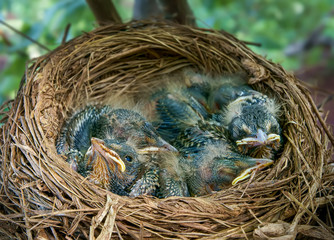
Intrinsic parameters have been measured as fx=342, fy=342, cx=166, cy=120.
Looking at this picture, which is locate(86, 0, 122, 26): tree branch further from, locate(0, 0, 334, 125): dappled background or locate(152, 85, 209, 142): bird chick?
locate(152, 85, 209, 142): bird chick

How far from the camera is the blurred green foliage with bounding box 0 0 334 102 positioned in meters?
1.79

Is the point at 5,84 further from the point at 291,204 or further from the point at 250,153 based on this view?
the point at 291,204

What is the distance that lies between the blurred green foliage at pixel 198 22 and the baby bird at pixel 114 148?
471 mm

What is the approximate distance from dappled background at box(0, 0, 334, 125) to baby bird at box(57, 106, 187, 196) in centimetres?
35

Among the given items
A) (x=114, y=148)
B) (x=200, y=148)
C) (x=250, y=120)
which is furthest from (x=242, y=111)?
(x=114, y=148)

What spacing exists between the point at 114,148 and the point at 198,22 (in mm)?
1191

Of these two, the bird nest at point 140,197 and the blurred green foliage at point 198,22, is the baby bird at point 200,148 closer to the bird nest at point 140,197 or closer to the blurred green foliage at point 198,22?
the bird nest at point 140,197

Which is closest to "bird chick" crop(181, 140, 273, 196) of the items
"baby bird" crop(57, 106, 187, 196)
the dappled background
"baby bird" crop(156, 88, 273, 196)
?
"baby bird" crop(156, 88, 273, 196)

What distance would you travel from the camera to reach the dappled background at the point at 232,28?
5.81 ft

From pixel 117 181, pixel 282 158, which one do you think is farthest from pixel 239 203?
pixel 117 181

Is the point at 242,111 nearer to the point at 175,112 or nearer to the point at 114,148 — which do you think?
the point at 175,112

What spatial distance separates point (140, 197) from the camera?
1179 mm

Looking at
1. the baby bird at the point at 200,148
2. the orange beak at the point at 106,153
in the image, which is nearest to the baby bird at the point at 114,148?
the orange beak at the point at 106,153

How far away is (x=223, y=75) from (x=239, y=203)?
0.81 m
